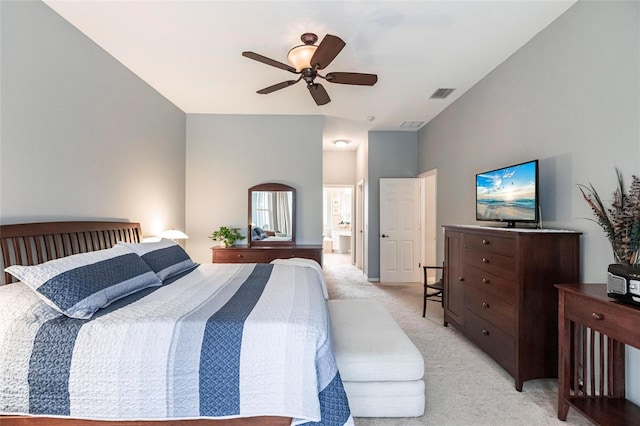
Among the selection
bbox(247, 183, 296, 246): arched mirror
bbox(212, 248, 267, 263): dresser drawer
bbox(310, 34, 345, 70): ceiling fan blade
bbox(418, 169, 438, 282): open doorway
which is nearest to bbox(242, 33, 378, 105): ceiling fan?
bbox(310, 34, 345, 70): ceiling fan blade

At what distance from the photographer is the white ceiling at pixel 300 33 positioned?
7.42 ft

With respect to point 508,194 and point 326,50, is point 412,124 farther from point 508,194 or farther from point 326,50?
point 326,50

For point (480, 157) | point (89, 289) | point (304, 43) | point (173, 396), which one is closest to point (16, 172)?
point (89, 289)

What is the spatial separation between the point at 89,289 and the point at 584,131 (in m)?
3.37

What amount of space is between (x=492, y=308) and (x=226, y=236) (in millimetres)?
3449

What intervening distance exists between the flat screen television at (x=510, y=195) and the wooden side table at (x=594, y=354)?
2.64 feet

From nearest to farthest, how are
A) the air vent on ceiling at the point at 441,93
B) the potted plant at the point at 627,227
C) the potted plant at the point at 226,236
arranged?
1. the potted plant at the point at 627,227
2. the air vent on ceiling at the point at 441,93
3. the potted plant at the point at 226,236

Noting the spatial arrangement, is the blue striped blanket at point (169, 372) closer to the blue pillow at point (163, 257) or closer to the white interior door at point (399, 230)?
the blue pillow at point (163, 257)

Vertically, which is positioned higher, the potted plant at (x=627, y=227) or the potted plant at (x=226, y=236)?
the potted plant at (x=627, y=227)

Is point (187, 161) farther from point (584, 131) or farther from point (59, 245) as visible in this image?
point (584, 131)

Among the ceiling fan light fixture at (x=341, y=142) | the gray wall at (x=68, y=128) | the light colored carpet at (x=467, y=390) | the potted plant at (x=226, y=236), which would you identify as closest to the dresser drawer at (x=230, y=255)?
the potted plant at (x=226, y=236)

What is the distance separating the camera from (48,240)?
2197 millimetres

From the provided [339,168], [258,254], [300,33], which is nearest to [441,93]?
[300,33]

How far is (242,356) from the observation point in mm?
1371
